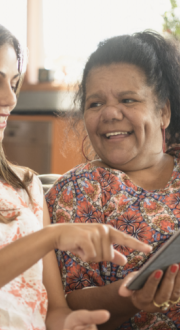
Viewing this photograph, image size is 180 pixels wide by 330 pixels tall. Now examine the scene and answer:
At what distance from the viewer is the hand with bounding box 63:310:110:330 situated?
0.77m

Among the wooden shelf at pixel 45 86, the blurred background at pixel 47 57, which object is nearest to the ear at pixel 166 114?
the blurred background at pixel 47 57

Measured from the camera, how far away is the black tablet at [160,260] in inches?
30.2

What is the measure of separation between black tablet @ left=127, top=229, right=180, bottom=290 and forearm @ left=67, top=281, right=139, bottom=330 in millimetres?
204

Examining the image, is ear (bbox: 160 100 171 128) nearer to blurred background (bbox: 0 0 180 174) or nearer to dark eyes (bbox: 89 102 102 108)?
dark eyes (bbox: 89 102 102 108)

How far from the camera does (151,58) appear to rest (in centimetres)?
136

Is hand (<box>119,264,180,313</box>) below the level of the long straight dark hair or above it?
below

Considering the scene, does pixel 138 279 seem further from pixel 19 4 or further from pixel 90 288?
pixel 19 4

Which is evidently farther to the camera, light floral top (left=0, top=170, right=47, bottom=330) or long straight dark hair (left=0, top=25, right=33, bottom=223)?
long straight dark hair (left=0, top=25, right=33, bottom=223)

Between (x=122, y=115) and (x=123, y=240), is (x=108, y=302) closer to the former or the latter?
(x=123, y=240)

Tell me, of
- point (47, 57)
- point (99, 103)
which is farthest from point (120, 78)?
point (47, 57)

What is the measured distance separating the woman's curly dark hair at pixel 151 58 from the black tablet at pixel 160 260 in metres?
0.67

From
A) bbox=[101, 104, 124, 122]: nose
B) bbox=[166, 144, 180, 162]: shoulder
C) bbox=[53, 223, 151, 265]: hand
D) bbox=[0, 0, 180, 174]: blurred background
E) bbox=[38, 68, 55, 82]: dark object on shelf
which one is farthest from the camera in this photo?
bbox=[38, 68, 55, 82]: dark object on shelf

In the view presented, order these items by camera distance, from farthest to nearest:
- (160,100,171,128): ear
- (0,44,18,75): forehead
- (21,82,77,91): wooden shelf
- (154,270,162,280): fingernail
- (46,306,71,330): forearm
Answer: (21,82,77,91): wooden shelf < (160,100,171,128): ear < (0,44,18,75): forehead < (46,306,71,330): forearm < (154,270,162,280): fingernail

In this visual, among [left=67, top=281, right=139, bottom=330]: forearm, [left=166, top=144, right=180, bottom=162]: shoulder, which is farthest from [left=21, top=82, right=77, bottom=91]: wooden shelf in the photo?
[left=67, top=281, right=139, bottom=330]: forearm
